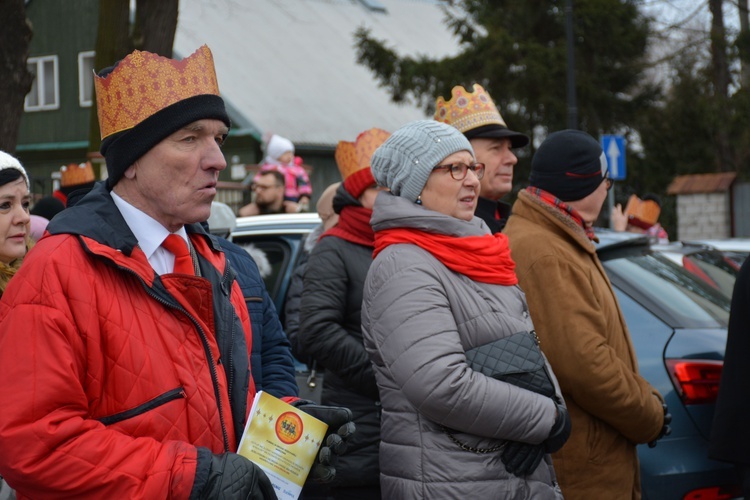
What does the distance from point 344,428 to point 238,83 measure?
88.2 ft

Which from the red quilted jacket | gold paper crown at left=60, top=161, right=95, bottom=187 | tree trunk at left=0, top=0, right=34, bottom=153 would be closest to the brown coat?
the red quilted jacket

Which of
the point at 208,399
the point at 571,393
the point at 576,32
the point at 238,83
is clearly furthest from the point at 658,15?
the point at 208,399

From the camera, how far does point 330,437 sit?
2768 mm

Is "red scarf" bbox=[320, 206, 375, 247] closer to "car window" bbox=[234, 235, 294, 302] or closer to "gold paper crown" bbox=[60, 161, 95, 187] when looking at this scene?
"car window" bbox=[234, 235, 294, 302]

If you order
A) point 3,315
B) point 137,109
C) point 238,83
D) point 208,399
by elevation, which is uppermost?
point 238,83

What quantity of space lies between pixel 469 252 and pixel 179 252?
1.09 meters

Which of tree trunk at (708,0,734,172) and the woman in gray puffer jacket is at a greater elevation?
tree trunk at (708,0,734,172)

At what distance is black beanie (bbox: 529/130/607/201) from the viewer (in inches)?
168

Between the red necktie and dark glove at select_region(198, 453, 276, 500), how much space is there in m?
0.51

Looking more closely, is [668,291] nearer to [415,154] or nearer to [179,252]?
[415,154]

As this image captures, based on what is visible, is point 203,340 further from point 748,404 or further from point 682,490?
point 682,490

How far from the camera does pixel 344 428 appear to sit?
2799 mm

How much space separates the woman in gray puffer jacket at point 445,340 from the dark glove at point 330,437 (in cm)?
41

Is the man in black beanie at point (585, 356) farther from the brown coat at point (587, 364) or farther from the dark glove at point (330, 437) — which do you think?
the dark glove at point (330, 437)
